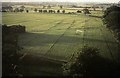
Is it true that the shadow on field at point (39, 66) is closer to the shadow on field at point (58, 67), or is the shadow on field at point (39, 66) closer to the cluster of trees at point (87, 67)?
the shadow on field at point (58, 67)

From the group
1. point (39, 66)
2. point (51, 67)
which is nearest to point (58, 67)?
point (51, 67)

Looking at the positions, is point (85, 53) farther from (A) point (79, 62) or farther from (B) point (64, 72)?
(B) point (64, 72)

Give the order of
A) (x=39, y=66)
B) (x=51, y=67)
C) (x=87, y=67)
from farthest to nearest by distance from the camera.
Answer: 1. (x=39, y=66)
2. (x=51, y=67)
3. (x=87, y=67)

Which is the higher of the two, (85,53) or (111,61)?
(85,53)

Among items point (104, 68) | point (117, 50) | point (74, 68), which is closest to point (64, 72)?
point (74, 68)

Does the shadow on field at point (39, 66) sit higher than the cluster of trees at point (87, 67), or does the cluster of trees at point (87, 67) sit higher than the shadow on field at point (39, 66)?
the cluster of trees at point (87, 67)

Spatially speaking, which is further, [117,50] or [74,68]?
[117,50]

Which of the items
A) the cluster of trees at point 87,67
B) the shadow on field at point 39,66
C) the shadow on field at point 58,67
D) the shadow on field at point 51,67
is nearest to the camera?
the cluster of trees at point 87,67

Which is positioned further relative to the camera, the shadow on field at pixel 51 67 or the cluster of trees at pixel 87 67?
the shadow on field at pixel 51 67

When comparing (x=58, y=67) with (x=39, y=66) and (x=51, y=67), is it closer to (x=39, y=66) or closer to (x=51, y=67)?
(x=51, y=67)

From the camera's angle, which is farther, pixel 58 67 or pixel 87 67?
pixel 58 67

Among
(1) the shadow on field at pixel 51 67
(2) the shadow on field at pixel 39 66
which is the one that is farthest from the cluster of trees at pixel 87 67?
(2) the shadow on field at pixel 39 66
